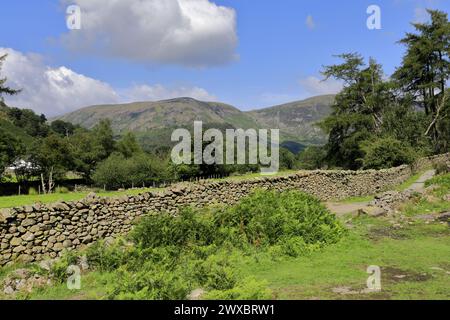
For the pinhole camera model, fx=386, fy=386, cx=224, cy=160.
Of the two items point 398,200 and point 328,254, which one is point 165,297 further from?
point 398,200

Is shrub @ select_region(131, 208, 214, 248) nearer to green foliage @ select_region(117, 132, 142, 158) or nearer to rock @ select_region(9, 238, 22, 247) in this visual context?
rock @ select_region(9, 238, 22, 247)

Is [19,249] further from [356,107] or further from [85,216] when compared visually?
[356,107]

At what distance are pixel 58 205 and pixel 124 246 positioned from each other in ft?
9.29

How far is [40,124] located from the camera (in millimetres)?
164625

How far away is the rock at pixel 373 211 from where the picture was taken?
18163 mm

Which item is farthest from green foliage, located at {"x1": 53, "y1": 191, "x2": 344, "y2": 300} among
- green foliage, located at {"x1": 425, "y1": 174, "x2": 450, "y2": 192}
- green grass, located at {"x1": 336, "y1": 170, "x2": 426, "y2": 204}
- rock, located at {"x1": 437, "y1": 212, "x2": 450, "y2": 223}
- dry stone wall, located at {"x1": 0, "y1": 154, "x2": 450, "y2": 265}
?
green grass, located at {"x1": 336, "y1": 170, "x2": 426, "y2": 204}

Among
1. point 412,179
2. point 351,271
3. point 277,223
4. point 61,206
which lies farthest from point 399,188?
point 61,206

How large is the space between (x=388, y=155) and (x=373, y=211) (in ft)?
69.7

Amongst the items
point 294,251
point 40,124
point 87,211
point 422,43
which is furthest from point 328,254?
point 40,124

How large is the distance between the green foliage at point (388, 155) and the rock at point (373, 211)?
2042 cm

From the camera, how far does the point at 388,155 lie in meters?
37.5

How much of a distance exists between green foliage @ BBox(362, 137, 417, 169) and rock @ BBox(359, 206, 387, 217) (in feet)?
67.0

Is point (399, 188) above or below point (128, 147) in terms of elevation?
below

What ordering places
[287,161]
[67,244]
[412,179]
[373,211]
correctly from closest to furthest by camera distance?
[67,244] → [373,211] → [412,179] → [287,161]
